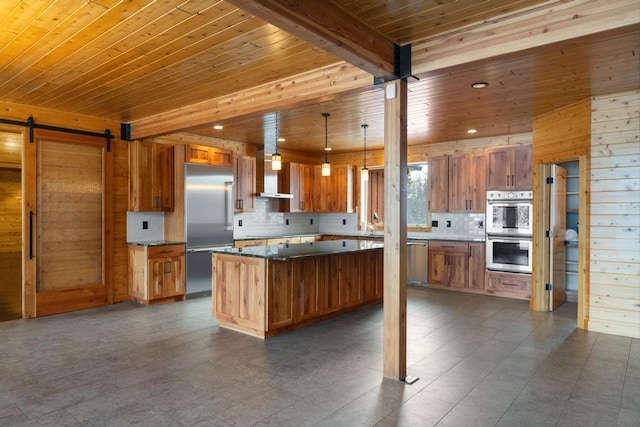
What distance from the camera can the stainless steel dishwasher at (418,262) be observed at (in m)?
7.21

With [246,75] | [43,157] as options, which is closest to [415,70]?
[246,75]

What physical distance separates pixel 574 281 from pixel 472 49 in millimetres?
4971

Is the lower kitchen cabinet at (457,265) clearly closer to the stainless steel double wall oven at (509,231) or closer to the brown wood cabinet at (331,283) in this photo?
the stainless steel double wall oven at (509,231)

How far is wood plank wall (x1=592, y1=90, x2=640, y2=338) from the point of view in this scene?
4488 millimetres

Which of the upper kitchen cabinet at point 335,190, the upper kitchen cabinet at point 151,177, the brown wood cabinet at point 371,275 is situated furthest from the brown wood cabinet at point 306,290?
the upper kitchen cabinet at point 335,190

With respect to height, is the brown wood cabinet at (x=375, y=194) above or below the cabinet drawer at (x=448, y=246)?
above

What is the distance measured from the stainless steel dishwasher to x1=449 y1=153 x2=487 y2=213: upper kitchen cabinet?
79 cm

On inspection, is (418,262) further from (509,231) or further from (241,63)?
(241,63)

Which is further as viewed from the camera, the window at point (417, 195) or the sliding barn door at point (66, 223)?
the window at point (417, 195)

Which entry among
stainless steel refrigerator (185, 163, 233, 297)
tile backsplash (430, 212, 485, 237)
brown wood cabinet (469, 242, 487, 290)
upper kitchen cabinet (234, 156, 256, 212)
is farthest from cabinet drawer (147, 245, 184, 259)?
brown wood cabinet (469, 242, 487, 290)

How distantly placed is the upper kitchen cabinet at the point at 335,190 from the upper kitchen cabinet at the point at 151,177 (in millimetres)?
3203

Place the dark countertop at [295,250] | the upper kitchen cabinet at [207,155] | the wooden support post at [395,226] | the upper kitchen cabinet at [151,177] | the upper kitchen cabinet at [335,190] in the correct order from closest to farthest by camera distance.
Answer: the wooden support post at [395,226] → the dark countertop at [295,250] → the upper kitchen cabinet at [151,177] → the upper kitchen cabinet at [207,155] → the upper kitchen cabinet at [335,190]

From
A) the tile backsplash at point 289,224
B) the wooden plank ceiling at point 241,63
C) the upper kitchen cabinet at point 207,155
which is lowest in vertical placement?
the tile backsplash at point 289,224

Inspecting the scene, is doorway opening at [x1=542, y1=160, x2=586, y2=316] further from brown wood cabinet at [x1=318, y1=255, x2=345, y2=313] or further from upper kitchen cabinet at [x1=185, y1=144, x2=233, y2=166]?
upper kitchen cabinet at [x1=185, y1=144, x2=233, y2=166]
